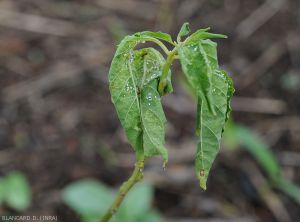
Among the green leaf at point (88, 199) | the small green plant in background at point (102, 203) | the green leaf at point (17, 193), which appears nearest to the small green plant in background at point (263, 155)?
the small green plant in background at point (102, 203)

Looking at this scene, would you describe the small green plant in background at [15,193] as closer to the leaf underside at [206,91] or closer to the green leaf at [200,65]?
the leaf underside at [206,91]

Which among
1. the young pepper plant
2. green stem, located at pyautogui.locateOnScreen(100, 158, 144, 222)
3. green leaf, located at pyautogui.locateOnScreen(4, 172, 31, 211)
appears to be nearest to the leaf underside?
the young pepper plant

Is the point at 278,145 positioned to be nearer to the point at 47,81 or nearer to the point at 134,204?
the point at 134,204

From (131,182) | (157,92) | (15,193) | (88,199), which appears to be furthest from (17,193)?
(157,92)

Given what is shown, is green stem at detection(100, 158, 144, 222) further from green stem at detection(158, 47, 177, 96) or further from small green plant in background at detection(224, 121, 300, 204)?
small green plant in background at detection(224, 121, 300, 204)

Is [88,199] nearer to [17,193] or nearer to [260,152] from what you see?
[17,193]

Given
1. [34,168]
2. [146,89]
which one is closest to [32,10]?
[34,168]
